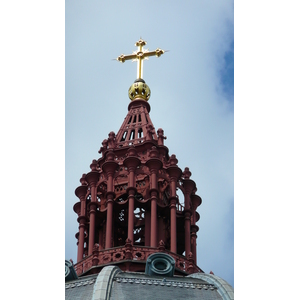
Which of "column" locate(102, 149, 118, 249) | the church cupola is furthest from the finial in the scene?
"column" locate(102, 149, 118, 249)

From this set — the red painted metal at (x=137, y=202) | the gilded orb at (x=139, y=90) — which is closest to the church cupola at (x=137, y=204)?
the red painted metal at (x=137, y=202)

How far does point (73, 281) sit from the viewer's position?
29.8 metres

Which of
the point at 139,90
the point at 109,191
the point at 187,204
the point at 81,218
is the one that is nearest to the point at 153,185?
the point at 109,191

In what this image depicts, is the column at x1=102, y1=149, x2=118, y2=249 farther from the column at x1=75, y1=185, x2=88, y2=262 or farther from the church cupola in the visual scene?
the column at x1=75, y1=185, x2=88, y2=262

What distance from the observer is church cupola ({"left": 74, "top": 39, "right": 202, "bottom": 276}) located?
1467 inches

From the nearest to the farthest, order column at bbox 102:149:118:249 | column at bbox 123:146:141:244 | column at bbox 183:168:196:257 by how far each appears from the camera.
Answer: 1. column at bbox 102:149:118:249
2. column at bbox 123:146:141:244
3. column at bbox 183:168:196:257

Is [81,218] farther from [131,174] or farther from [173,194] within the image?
[173,194]

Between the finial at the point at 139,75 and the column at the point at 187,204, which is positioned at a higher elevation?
the finial at the point at 139,75

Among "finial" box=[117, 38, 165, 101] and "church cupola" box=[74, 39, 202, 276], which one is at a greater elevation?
"finial" box=[117, 38, 165, 101]

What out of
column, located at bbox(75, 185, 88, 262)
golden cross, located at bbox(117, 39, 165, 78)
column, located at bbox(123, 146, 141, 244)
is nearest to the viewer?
column, located at bbox(123, 146, 141, 244)

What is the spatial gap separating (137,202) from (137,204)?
19 cm

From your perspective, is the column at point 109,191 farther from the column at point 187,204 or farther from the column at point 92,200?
the column at point 187,204

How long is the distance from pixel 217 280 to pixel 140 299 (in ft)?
12.1

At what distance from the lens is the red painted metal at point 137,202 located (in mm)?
38031
